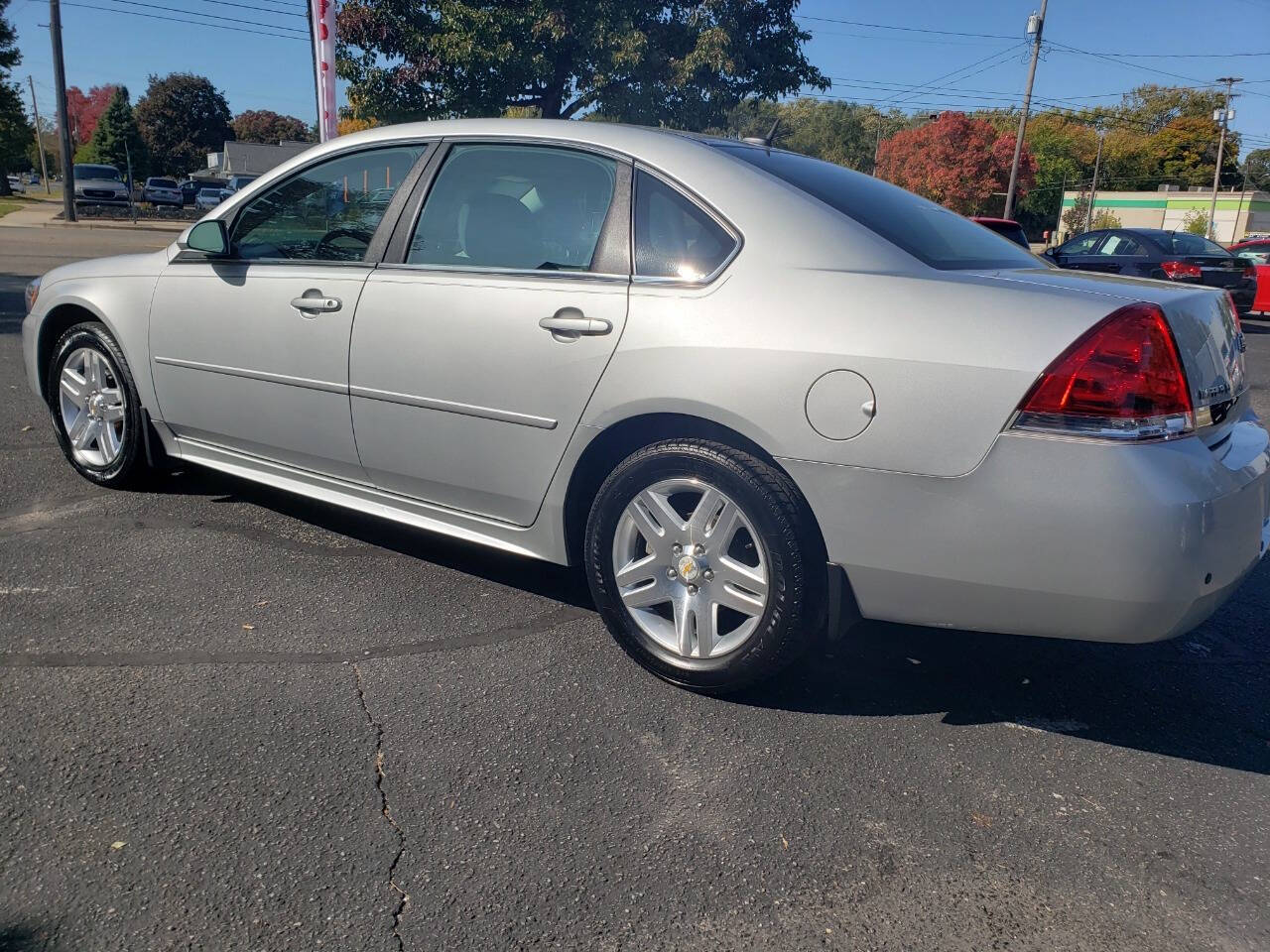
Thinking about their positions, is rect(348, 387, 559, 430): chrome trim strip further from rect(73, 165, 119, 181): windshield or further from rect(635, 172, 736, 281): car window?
rect(73, 165, 119, 181): windshield

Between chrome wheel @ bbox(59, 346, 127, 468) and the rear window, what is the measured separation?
2.92 meters

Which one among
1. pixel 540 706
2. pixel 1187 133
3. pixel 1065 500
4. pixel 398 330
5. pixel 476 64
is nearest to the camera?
pixel 1065 500

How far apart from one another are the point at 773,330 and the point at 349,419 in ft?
5.49

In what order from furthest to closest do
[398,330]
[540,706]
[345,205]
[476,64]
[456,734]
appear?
1. [476,64]
2. [345,205]
3. [398,330]
4. [540,706]
5. [456,734]

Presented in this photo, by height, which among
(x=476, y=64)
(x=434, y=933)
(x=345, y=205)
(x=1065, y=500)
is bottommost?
(x=434, y=933)

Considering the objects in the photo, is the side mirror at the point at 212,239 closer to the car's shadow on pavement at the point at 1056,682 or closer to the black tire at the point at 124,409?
the black tire at the point at 124,409

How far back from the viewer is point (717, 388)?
2883mm

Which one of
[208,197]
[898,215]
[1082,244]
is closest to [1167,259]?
[1082,244]

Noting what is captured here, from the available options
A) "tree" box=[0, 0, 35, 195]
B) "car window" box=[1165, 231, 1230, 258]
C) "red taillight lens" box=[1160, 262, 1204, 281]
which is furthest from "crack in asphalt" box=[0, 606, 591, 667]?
"tree" box=[0, 0, 35, 195]

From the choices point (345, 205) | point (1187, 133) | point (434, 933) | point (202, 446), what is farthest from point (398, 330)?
point (1187, 133)

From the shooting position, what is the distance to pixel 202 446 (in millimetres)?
4398

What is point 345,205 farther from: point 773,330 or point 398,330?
point 773,330

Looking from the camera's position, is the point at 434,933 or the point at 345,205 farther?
the point at 345,205

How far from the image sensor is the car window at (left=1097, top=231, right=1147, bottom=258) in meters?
15.6
